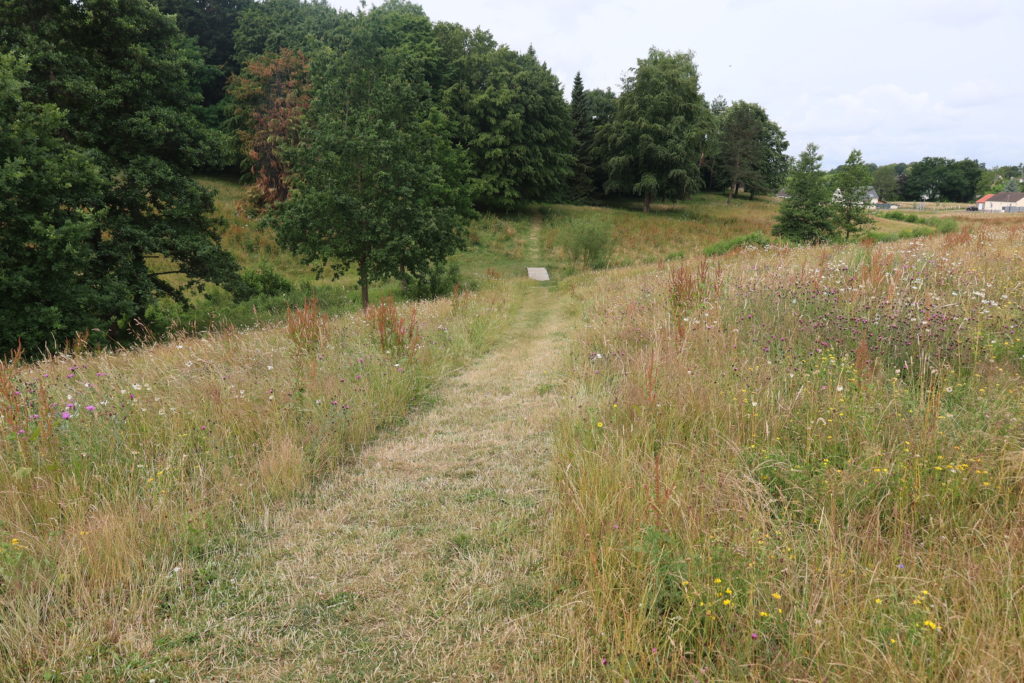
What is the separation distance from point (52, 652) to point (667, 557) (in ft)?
9.37

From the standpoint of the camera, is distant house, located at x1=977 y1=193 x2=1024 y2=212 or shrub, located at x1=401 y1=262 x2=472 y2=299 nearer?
shrub, located at x1=401 y1=262 x2=472 y2=299

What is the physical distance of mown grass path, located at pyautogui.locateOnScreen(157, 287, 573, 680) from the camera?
232 centimetres

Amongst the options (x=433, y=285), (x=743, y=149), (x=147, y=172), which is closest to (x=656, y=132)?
(x=743, y=149)

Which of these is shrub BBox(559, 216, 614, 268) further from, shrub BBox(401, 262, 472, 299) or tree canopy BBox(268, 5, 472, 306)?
tree canopy BBox(268, 5, 472, 306)

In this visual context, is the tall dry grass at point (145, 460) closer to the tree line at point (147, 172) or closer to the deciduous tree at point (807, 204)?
the tree line at point (147, 172)

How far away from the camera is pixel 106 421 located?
4320 mm

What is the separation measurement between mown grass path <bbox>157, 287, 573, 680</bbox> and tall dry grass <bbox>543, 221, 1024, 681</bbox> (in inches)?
12.5

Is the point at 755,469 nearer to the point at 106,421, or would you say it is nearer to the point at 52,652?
the point at 52,652

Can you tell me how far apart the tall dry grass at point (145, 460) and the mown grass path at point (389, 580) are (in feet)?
1.02

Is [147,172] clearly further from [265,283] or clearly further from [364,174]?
[364,174]

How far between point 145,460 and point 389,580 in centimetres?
245

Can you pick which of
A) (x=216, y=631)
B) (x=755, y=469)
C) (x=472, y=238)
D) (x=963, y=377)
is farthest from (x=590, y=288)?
(x=472, y=238)

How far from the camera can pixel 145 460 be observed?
3930 mm

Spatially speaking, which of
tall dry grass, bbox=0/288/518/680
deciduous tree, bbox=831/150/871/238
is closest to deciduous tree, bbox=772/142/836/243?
deciduous tree, bbox=831/150/871/238
